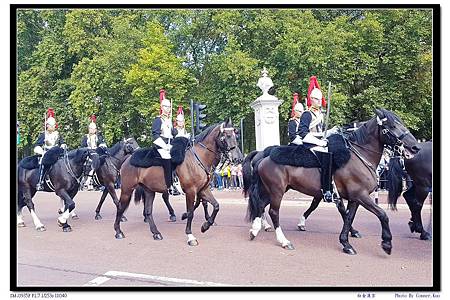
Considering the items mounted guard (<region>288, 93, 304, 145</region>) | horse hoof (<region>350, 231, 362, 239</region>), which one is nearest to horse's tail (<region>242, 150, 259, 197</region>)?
mounted guard (<region>288, 93, 304, 145</region>)

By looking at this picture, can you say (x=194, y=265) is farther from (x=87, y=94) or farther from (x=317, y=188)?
(x=87, y=94)

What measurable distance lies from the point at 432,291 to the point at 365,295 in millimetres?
951

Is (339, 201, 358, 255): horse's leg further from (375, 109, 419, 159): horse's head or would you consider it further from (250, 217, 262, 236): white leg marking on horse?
(250, 217, 262, 236): white leg marking on horse

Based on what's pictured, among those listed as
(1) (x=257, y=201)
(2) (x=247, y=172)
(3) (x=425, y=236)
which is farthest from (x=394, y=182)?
(2) (x=247, y=172)

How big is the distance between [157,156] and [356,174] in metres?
3.91

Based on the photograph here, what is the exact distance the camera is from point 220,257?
23.1 feet

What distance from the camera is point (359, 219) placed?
10.7 m

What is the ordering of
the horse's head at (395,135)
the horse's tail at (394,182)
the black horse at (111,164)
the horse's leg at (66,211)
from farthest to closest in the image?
the black horse at (111,164) → the horse's leg at (66,211) → the horse's tail at (394,182) → the horse's head at (395,135)

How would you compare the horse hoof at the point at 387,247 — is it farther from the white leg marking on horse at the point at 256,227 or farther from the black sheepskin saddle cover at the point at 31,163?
the black sheepskin saddle cover at the point at 31,163

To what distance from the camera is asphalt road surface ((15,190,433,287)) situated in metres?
5.82

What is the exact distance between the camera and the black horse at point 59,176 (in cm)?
995

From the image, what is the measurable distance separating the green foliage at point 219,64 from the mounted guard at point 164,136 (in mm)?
14279

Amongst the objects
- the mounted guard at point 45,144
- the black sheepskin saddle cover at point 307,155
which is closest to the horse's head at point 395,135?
the black sheepskin saddle cover at point 307,155

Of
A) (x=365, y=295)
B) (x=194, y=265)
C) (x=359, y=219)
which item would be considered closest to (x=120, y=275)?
(x=194, y=265)
